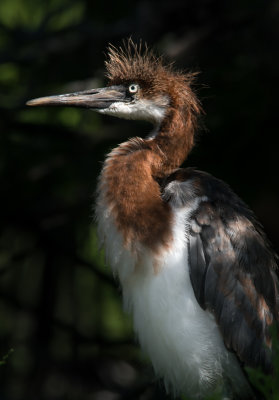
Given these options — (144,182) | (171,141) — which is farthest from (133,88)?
(144,182)

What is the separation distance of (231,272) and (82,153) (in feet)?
8.50

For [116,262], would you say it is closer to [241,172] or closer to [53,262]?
[241,172]

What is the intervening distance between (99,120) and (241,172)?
59.7 inches

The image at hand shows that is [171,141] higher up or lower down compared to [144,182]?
higher up

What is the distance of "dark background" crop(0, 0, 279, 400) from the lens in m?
5.90

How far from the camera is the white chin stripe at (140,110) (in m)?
4.15

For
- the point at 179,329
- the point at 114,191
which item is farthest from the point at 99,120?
the point at 179,329

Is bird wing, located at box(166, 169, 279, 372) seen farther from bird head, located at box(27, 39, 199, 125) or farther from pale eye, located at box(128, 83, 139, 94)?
pale eye, located at box(128, 83, 139, 94)

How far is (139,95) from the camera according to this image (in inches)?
166

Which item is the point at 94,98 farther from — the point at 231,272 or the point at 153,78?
the point at 231,272

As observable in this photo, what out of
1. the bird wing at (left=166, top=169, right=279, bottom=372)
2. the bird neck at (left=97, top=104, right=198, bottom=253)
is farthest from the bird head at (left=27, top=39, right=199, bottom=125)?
the bird wing at (left=166, top=169, right=279, bottom=372)

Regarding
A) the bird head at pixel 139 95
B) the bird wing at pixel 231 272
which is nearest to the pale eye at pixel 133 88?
the bird head at pixel 139 95

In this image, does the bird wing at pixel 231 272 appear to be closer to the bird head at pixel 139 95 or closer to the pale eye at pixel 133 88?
the bird head at pixel 139 95

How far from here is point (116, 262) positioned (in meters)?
3.95
